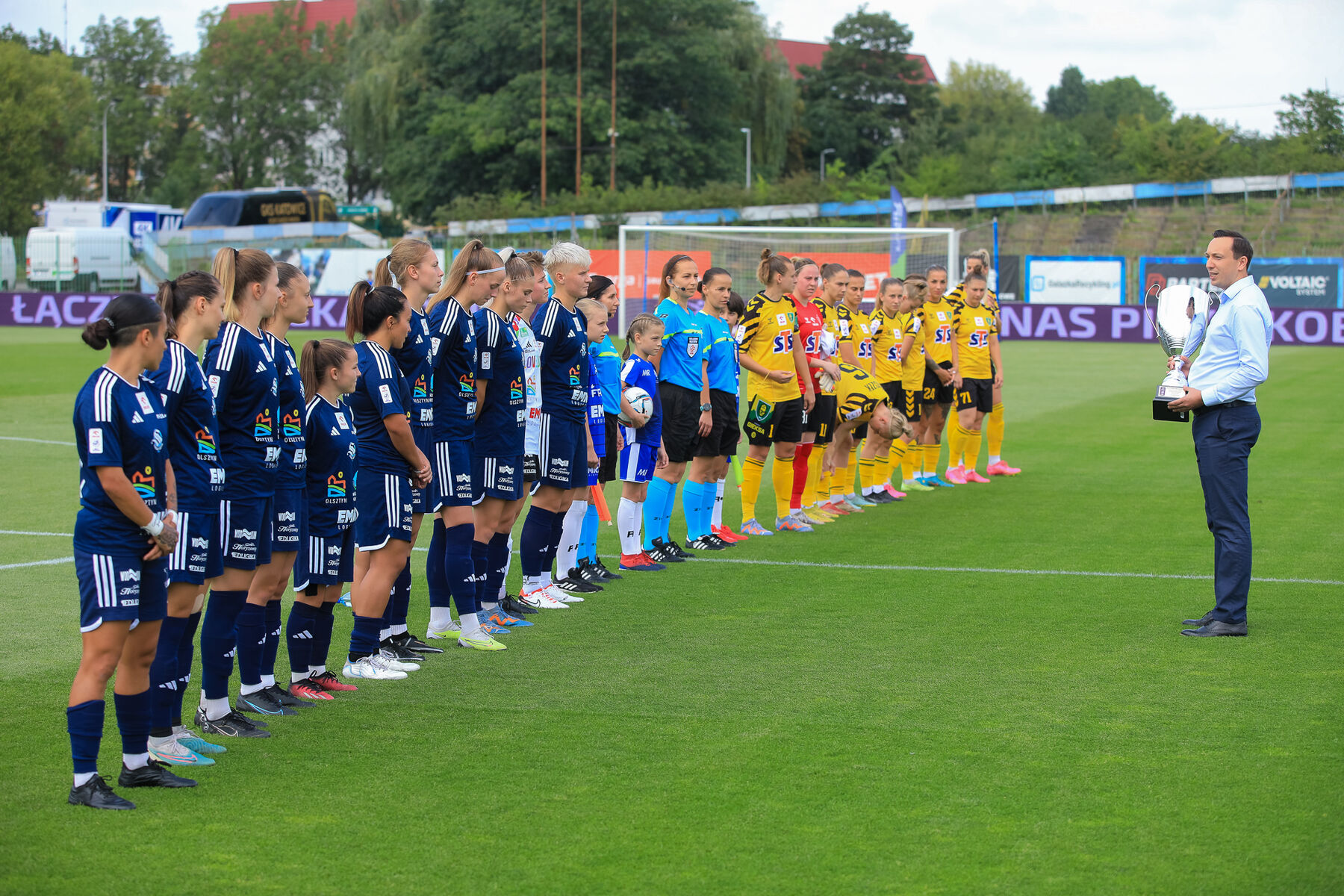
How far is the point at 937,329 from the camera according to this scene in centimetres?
1255

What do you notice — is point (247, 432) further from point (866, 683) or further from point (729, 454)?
point (729, 454)

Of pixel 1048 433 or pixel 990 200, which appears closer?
pixel 1048 433

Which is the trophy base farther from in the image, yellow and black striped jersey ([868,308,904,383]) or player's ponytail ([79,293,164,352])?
player's ponytail ([79,293,164,352])

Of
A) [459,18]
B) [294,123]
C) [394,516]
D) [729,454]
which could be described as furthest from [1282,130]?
[394,516]

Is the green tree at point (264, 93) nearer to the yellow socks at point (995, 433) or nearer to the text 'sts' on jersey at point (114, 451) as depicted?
the yellow socks at point (995, 433)

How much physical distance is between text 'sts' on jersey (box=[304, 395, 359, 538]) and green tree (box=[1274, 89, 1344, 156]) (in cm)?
5927

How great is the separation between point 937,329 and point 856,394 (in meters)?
2.00

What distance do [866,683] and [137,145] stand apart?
3130 inches

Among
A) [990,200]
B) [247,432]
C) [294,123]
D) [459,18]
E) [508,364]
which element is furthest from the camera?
[294,123]

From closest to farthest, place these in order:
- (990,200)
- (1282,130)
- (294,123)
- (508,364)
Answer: (508,364) → (990,200) → (1282,130) → (294,123)

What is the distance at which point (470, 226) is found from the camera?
47031mm

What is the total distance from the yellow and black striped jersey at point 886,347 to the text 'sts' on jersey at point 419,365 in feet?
21.2

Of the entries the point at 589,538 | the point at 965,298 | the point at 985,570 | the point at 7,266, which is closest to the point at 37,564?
the point at 589,538

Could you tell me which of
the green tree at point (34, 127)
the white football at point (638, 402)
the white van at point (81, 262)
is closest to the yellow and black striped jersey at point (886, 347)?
the white football at point (638, 402)
